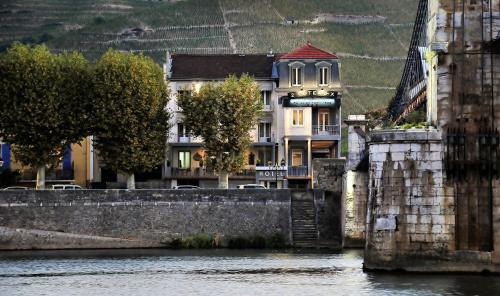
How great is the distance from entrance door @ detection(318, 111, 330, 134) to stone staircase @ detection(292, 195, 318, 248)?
2553cm

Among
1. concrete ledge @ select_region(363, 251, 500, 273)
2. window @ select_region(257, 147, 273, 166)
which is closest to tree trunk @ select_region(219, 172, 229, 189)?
window @ select_region(257, 147, 273, 166)

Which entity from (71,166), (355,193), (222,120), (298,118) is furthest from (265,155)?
(355,193)

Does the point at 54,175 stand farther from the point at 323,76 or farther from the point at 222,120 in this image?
the point at 323,76

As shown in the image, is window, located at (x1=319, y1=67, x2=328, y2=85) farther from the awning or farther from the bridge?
the bridge

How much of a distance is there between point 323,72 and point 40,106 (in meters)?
27.1

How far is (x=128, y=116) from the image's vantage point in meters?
101

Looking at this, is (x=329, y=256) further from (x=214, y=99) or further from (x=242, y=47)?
(x=242, y=47)

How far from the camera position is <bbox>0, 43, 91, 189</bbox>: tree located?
99750 mm

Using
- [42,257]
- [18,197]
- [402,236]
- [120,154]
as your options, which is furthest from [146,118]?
[402,236]

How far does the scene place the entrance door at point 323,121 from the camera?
391 feet

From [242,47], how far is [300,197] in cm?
9373

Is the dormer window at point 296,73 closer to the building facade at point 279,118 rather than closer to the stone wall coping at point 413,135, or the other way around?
the building facade at point 279,118

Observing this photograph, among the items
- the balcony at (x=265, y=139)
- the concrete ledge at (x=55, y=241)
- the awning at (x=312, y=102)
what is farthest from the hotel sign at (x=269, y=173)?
the concrete ledge at (x=55, y=241)

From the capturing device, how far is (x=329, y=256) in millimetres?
81250
